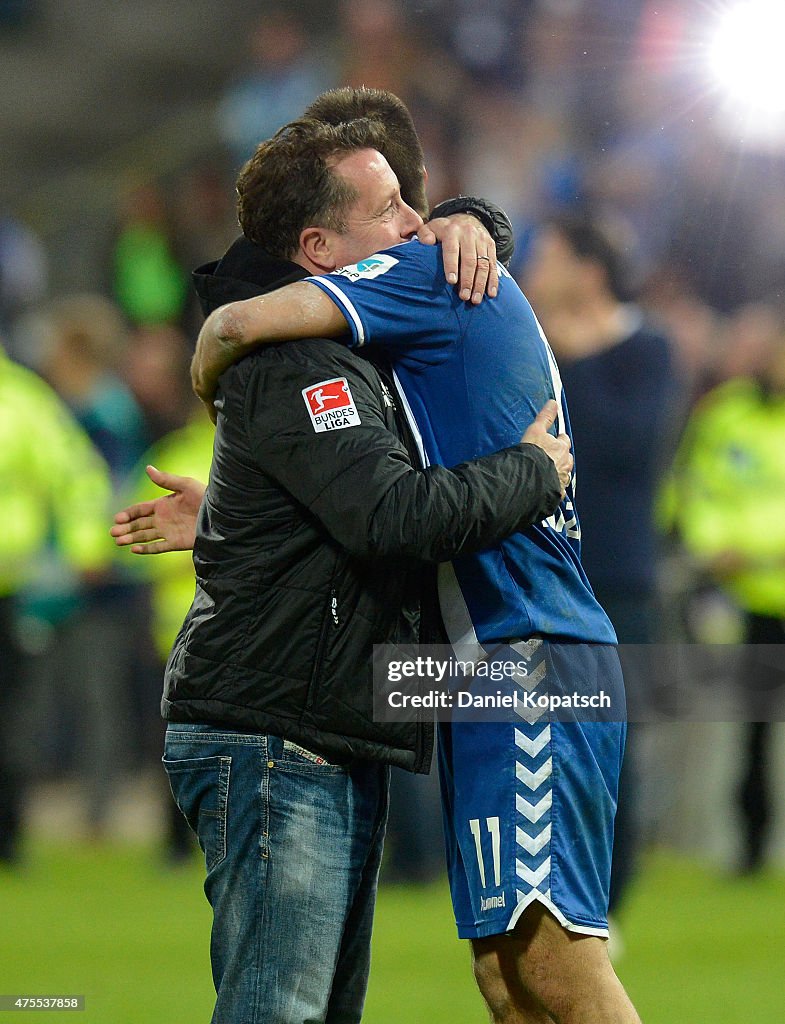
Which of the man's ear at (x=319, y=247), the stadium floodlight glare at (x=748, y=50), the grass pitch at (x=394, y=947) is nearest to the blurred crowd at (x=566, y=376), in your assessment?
the stadium floodlight glare at (x=748, y=50)

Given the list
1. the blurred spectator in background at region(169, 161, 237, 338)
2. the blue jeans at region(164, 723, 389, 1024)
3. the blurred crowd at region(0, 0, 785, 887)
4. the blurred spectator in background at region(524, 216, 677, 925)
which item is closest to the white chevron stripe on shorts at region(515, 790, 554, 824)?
the blue jeans at region(164, 723, 389, 1024)

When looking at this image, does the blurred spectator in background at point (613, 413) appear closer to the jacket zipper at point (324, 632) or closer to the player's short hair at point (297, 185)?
the player's short hair at point (297, 185)

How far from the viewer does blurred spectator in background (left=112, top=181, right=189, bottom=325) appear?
32.7 ft

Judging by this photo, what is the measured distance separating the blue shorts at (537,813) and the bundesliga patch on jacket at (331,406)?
50cm

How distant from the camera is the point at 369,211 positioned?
2.69m

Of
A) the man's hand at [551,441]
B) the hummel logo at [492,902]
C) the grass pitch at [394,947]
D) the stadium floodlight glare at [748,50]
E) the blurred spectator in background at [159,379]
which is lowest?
the grass pitch at [394,947]

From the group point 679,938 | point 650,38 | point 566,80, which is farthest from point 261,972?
point 566,80

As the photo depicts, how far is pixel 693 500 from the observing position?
6633 mm

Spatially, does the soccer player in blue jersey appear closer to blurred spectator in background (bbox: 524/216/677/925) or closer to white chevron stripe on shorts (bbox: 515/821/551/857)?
white chevron stripe on shorts (bbox: 515/821/551/857)

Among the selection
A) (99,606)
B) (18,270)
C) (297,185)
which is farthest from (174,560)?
Answer: (297,185)

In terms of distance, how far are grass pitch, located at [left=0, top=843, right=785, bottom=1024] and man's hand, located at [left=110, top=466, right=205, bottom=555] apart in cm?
156

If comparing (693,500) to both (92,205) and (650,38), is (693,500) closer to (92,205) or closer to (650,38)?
(650,38)

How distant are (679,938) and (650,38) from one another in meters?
2.97

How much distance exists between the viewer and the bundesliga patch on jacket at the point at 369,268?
98.7 inches
